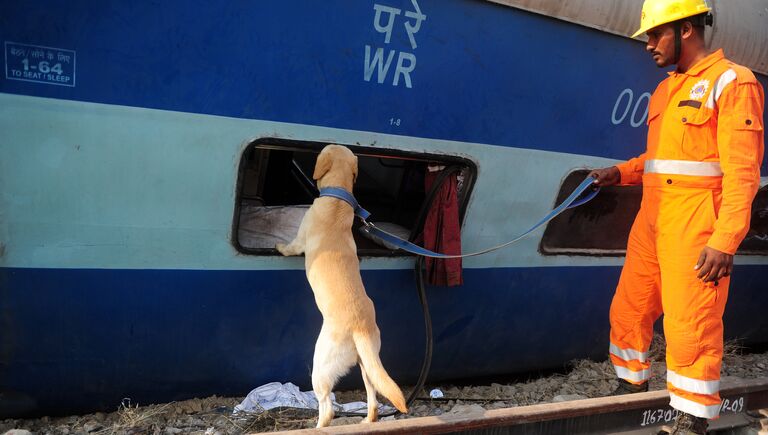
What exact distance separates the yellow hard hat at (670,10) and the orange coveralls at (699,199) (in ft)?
0.81

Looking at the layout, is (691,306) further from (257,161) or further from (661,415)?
(257,161)

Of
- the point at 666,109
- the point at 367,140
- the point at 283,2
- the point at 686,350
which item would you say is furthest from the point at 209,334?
the point at 666,109

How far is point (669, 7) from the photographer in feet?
10.1

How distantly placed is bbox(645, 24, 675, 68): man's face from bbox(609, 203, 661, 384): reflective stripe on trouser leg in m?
0.75

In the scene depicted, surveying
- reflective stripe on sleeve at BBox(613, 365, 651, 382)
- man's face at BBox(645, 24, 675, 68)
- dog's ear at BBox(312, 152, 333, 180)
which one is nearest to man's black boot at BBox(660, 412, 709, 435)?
reflective stripe on sleeve at BBox(613, 365, 651, 382)

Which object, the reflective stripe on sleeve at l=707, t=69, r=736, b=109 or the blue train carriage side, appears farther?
the reflective stripe on sleeve at l=707, t=69, r=736, b=109

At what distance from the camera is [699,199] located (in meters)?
2.99

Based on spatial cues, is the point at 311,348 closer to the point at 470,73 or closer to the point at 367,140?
the point at 367,140

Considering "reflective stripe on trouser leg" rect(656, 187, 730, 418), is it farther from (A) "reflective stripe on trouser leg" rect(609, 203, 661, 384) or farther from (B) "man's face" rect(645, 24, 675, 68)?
(B) "man's face" rect(645, 24, 675, 68)

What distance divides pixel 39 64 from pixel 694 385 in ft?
10.6

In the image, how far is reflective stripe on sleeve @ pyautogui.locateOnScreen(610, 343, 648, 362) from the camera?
3.41m

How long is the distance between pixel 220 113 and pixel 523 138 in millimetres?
1781

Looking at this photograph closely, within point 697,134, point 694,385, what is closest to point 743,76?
point 697,134

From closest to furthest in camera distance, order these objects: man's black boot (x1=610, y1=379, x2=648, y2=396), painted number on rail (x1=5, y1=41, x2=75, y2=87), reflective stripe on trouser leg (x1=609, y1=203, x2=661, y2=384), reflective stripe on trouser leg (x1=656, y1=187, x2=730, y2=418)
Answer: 1. painted number on rail (x1=5, y1=41, x2=75, y2=87)
2. reflective stripe on trouser leg (x1=656, y1=187, x2=730, y2=418)
3. reflective stripe on trouser leg (x1=609, y1=203, x2=661, y2=384)
4. man's black boot (x1=610, y1=379, x2=648, y2=396)
